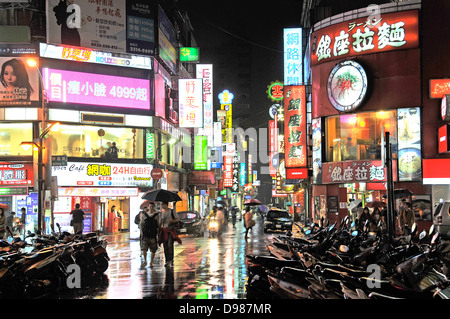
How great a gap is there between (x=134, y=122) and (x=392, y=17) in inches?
710

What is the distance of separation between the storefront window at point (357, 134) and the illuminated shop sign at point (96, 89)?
13.2 meters

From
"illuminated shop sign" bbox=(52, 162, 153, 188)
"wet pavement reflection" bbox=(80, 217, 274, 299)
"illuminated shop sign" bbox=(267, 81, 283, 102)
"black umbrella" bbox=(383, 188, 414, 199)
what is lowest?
"wet pavement reflection" bbox=(80, 217, 274, 299)

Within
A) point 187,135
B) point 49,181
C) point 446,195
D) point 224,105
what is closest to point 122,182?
point 49,181

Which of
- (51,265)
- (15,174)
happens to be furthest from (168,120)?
(51,265)

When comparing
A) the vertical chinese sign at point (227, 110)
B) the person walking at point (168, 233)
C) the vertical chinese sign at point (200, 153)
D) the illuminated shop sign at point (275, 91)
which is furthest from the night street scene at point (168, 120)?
the vertical chinese sign at point (227, 110)

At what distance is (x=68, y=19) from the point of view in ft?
112

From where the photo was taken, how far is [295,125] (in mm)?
37125

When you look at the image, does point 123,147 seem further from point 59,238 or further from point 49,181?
point 59,238

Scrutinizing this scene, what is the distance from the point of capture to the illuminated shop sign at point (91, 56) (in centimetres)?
3422

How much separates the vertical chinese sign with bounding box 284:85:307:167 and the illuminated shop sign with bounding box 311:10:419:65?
14.1 ft

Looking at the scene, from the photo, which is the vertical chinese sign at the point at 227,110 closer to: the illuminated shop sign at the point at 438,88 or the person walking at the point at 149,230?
the illuminated shop sign at the point at 438,88

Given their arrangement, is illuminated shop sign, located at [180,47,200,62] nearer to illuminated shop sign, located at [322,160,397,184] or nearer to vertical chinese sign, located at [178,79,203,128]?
vertical chinese sign, located at [178,79,203,128]

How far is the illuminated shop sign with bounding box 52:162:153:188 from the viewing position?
34875 mm

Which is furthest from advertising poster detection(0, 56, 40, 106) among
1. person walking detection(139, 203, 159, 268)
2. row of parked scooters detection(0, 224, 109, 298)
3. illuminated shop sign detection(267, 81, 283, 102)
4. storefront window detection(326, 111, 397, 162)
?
illuminated shop sign detection(267, 81, 283, 102)
